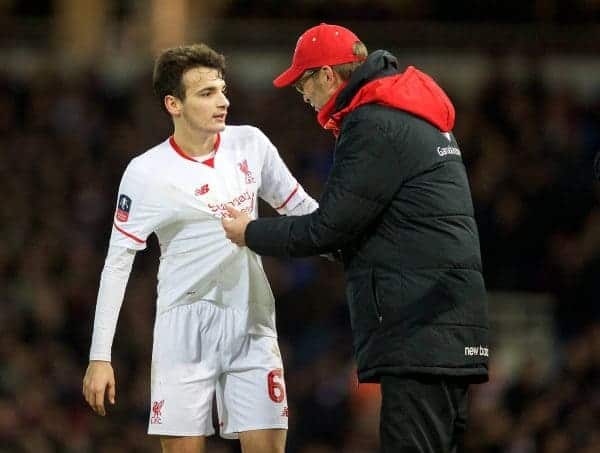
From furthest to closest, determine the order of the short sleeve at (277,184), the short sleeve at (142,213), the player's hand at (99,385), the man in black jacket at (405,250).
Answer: the short sleeve at (277,184) < the short sleeve at (142,213) < the player's hand at (99,385) < the man in black jacket at (405,250)

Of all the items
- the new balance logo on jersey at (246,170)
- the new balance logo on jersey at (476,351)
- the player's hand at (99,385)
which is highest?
the new balance logo on jersey at (246,170)

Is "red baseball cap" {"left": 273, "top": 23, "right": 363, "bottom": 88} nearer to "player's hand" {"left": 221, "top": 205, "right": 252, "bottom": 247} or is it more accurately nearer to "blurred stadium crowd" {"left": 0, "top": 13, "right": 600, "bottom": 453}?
"player's hand" {"left": 221, "top": 205, "right": 252, "bottom": 247}

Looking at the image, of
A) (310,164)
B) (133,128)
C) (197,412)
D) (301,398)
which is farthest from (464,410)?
(133,128)

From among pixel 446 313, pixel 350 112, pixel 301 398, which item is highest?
pixel 350 112

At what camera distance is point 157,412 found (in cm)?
459

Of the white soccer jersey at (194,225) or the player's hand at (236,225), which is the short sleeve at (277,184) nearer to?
the white soccer jersey at (194,225)

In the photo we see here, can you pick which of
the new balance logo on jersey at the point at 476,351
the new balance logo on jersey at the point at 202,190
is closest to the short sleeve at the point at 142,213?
the new balance logo on jersey at the point at 202,190

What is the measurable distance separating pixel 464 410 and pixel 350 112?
1.00m

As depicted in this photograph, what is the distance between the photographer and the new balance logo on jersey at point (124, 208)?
183 inches

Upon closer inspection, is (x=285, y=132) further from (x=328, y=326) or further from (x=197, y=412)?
(x=197, y=412)

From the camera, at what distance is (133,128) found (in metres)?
9.95

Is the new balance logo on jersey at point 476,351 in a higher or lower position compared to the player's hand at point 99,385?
higher

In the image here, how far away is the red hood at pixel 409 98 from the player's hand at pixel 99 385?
1.16 meters

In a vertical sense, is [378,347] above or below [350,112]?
below
